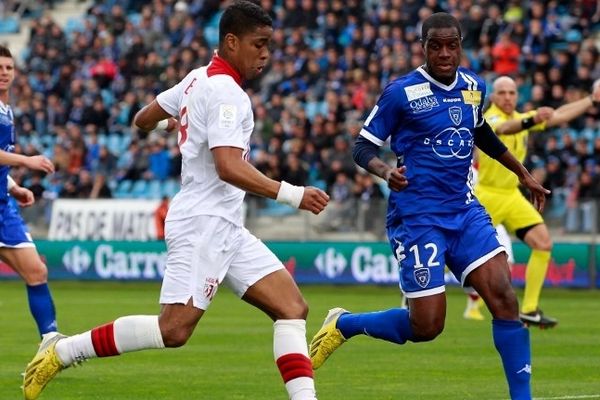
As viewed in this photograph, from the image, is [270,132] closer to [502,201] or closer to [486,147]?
[502,201]

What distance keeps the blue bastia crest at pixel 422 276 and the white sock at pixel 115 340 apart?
206 centimetres

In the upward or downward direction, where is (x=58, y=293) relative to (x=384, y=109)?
downward

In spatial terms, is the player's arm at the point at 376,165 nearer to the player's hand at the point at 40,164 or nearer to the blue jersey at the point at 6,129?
the player's hand at the point at 40,164

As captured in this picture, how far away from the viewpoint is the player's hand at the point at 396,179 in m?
9.34

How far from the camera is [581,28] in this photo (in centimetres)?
2909

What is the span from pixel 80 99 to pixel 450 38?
87.6 feet

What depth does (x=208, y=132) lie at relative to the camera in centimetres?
812

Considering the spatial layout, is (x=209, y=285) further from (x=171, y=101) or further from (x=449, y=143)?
(x=449, y=143)

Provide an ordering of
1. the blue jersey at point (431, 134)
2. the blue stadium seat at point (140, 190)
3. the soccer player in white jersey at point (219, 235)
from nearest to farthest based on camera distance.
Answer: the soccer player in white jersey at point (219, 235) < the blue jersey at point (431, 134) < the blue stadium seat at point (140, 190)

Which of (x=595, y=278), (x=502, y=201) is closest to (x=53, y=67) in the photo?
(x=595, y=278)

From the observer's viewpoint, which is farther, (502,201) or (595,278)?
(595,278)

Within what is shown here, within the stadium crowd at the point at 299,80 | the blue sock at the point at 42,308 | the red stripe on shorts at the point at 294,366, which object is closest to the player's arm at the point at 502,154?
the red stripe on shorts at the point at 294,366

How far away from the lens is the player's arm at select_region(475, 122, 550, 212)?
408 inches

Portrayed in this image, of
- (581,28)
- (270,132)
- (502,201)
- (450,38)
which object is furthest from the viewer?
(270,132)
